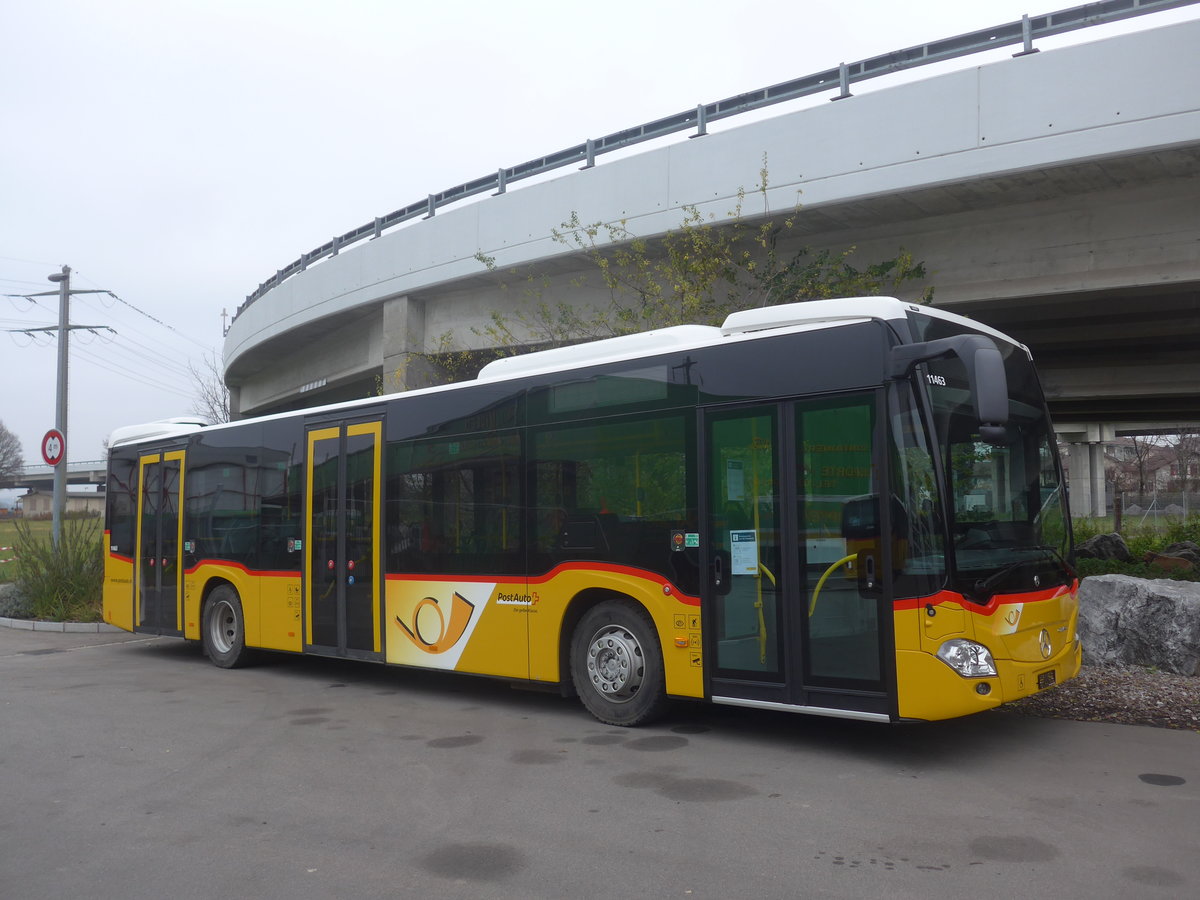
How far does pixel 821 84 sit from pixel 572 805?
33.5 ft

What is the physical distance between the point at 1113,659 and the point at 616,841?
22.3 feet

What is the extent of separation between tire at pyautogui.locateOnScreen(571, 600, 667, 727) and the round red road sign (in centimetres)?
1390

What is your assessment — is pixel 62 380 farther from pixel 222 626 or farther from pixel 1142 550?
pixel 1142 550

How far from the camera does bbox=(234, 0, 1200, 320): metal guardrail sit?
11.0 m

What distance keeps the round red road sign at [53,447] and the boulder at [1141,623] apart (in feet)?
55.8

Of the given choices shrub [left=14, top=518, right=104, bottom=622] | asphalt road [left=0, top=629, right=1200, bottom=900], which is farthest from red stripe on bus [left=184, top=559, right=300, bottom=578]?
shrub [left=14, top=518, right=104, bottom=622]

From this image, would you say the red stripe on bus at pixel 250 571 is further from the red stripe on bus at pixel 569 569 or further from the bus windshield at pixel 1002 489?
the bus windshield at pixel 1002 489

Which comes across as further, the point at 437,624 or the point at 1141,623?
the point at 1141,623

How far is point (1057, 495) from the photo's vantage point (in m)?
7.82

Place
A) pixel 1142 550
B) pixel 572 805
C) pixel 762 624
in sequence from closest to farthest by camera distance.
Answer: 1. pixel 572 805
2. pixel 762 624
3. pixel 1142 550

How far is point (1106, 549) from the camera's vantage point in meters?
17.4

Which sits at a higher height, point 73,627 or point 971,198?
point 971,198

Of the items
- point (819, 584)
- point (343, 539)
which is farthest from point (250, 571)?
point (819, 584)

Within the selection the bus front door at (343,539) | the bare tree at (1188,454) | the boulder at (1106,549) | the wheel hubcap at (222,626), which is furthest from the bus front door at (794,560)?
the bare tree at (1188,454)
